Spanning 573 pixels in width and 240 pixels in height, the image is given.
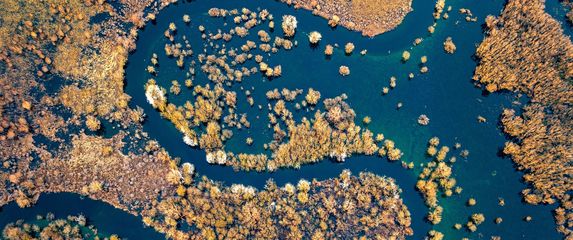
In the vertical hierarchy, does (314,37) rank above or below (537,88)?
above

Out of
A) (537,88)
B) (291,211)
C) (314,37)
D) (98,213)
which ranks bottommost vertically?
(98,213)

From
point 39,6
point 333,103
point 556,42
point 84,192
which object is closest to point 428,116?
point 333,103

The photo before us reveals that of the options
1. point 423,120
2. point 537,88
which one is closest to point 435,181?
point 423,120

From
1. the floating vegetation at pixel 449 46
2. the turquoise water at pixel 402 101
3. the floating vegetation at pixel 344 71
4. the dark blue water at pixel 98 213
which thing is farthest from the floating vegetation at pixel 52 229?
the floating vegetation at pixel 449 46

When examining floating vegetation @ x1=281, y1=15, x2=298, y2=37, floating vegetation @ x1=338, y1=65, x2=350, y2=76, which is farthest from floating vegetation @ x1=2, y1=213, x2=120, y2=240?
floating vegetation @ x1=338, y1=65, x2=350, y2=76

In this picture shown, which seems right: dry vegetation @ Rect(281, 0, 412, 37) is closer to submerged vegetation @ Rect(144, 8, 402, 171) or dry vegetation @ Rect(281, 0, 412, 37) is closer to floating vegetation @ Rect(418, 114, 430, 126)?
submerged vegetation @ Rect(144, 8, 402, 171)

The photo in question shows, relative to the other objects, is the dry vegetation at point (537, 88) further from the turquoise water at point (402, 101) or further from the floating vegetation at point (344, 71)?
the floating vegetation at point (344, 71)

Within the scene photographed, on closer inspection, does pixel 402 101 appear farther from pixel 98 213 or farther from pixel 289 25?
pixel 98 213
